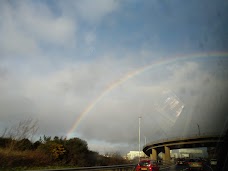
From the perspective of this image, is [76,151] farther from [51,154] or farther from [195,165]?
[195,165]

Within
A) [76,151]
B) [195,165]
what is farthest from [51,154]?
[195,165]

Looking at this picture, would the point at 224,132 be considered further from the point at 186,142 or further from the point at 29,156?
the point at 186,142

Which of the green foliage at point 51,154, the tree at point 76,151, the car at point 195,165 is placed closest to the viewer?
the green foliage at point 51,154

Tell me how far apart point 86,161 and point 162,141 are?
157 ft

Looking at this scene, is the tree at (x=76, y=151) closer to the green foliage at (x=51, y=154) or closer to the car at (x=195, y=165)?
the green foliage at (x=51, y=154)

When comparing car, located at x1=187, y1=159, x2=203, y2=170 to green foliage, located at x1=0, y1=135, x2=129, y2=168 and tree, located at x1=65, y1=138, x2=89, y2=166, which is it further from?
tree, located at x1=65, y1=138, x2=89, y2=166

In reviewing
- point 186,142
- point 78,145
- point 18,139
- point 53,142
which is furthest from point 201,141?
point 18,139

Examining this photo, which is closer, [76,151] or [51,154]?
[51,154]

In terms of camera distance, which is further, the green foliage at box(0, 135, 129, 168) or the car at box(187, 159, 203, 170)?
the car at box(187, 159, 203, 170)

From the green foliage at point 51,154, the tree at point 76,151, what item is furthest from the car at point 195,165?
the tree at point 76,151

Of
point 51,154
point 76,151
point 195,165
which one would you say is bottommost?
point 195,165

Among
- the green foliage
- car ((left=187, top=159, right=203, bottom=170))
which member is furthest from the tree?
car ((left=187, top=159, right=203, bottom=170))

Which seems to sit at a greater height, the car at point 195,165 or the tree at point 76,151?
the tree at point 76,151

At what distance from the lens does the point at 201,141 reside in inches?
2940
